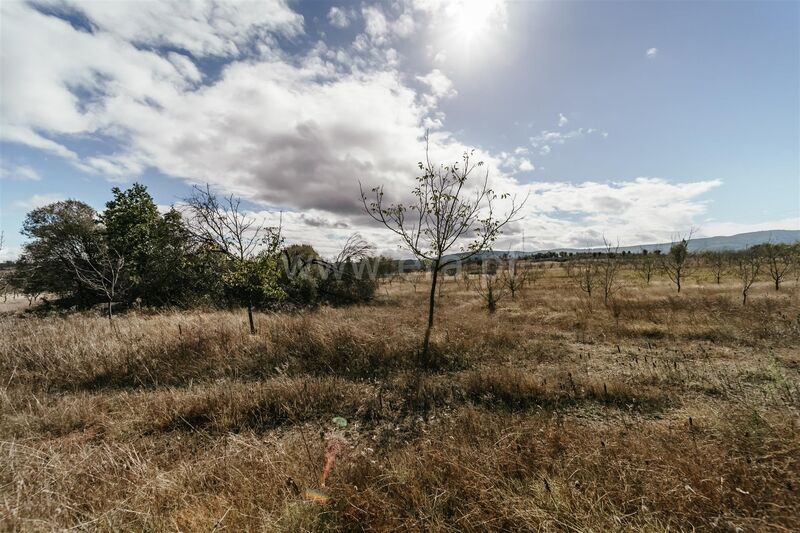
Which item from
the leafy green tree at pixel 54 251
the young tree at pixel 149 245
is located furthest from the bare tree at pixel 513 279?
the leafy green tree at pixel 54 251

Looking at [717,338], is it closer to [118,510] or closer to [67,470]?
[118,510]

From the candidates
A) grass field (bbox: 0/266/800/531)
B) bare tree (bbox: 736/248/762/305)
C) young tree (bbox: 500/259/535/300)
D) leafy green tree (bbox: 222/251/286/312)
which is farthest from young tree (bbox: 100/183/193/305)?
bare tree (bbox: 736/248/762/305)

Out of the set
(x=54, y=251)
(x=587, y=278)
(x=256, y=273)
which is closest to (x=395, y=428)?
(x=256, y=273)

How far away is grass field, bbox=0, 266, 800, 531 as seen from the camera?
2598 mm

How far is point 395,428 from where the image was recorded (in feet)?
16.1

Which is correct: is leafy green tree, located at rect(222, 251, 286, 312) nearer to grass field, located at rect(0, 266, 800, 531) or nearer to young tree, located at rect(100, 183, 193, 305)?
grass field, located at rect(0, 266, 800, 531)

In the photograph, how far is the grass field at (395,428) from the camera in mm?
2598

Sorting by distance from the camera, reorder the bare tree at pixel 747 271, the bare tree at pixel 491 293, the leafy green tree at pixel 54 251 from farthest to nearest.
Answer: the leafy green tree at pixel 54 251
the bare tree at pixel 747 271
the bare tree at pixel 491 293

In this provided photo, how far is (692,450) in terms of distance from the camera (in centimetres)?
335

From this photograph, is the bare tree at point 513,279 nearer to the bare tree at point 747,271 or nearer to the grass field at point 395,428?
the bare tree at point 747,271

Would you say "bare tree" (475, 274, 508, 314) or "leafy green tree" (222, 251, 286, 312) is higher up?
"leafy green tree" (222, 251, 286, 312)

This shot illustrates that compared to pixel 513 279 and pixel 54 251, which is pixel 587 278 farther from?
pixel 54 251

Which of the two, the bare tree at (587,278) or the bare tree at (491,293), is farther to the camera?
the bare tree at (587,278)

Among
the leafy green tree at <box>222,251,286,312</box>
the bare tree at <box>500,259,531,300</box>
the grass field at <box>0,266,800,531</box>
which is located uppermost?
the leafy green tree at <box>222,251,286,312</box>
